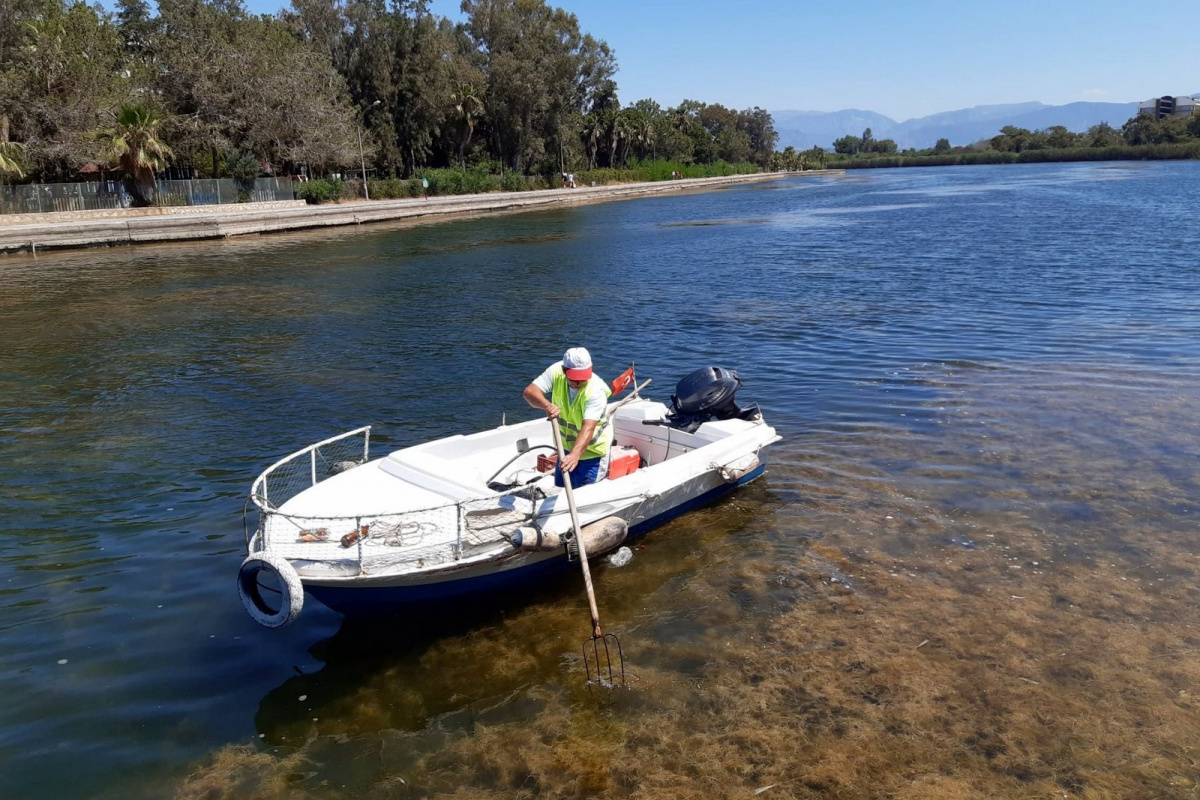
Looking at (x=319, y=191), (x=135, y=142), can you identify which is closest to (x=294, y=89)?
(x=319, y=191)

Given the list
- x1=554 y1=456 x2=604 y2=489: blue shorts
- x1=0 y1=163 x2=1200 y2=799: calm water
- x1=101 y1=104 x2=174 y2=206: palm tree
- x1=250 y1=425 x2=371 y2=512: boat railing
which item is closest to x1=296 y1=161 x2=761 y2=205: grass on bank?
x1=101 y1=104 x2=174 y2=206: palm tree

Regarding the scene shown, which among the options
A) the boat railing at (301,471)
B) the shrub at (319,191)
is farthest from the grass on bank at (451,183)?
the boat railing at (301,471)

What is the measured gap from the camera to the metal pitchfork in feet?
21.9

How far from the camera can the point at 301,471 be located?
909 cm

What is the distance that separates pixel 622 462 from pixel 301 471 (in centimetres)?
342

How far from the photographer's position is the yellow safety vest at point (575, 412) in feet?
26.1

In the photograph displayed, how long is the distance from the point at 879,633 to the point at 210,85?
5247cm

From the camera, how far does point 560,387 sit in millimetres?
8117

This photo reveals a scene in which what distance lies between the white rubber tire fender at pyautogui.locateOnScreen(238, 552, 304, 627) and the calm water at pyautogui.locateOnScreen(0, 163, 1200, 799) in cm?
60

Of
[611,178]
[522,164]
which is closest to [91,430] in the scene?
[522,164]

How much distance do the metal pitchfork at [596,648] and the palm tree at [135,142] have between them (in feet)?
145

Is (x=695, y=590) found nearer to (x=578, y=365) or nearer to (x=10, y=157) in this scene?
(x=578, y=365)

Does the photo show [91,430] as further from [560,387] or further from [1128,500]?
[1128,500]

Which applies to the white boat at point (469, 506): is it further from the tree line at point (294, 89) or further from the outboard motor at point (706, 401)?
the tree line at point (294, 89)
